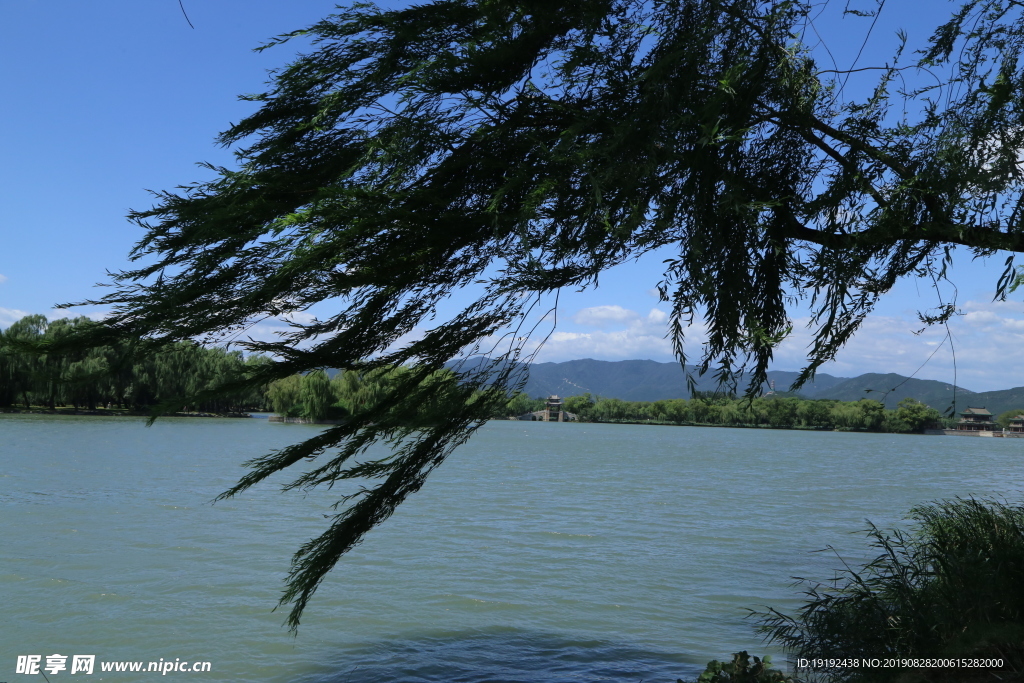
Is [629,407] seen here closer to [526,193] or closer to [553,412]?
[553,412]

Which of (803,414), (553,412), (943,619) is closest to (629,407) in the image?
(553,412)

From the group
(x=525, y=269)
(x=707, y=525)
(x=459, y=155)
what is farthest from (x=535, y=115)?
(x=707, y=525)

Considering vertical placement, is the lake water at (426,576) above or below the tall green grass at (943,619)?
below

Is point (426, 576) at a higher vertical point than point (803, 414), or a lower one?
lower

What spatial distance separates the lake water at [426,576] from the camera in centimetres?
774

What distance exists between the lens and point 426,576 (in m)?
11.0

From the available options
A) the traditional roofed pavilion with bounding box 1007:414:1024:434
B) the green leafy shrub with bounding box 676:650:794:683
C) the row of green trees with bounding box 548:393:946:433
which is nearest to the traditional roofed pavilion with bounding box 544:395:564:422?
the row of green trees with bounding box 548:393:946:433

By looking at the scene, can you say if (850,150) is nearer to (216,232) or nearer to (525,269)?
(525,269)

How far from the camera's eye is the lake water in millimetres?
Result: 7742

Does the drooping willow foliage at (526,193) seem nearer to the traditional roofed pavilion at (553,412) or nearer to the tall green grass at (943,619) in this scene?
the tall green grass at (943,619)

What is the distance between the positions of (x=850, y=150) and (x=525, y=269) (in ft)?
6.69

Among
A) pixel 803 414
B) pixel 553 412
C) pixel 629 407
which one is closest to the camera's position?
pixel 803 414

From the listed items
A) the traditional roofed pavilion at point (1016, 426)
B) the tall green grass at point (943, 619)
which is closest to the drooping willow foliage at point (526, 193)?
the tall green grass at point (943, 619)

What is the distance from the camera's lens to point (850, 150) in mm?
4273
